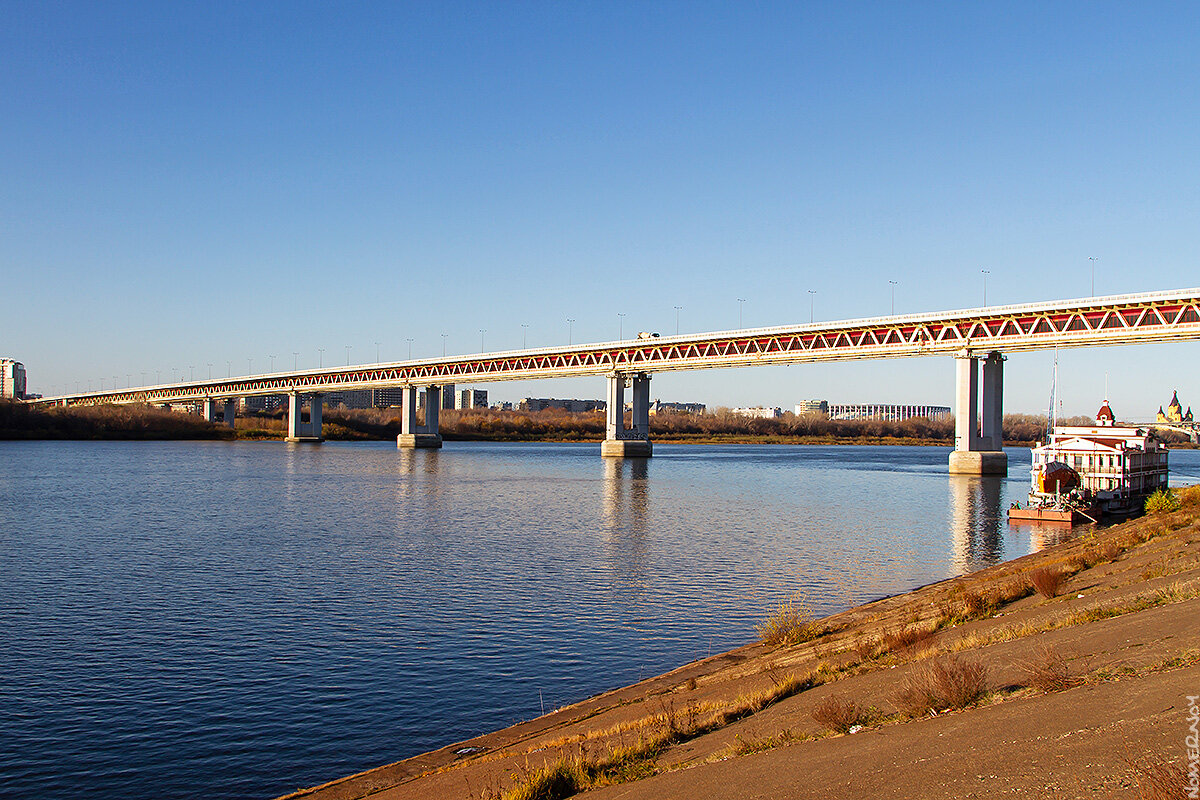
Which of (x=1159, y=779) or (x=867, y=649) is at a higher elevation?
(x=1159, y=779)

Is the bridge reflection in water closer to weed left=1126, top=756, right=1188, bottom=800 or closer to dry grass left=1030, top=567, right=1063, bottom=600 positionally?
dry grass left=1030, top=567, right=1063, bottom=600

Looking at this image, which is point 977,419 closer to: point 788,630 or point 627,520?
point 627,520

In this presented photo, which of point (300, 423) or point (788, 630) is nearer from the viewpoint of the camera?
point (788, 630)

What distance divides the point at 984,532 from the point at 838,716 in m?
36.5

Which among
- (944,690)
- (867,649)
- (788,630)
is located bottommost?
(788,630)

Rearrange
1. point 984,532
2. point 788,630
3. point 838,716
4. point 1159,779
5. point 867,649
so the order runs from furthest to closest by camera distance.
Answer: point 984,532 < point 788,630 < point 867,649 < point 838,716 < point 1159,779

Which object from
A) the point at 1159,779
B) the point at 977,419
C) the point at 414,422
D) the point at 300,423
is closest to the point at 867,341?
the point at 977,419

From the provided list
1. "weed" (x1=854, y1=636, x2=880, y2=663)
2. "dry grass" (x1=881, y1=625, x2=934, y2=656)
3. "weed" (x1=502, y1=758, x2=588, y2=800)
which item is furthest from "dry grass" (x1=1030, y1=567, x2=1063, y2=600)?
"weed" (x1=502, y1=758, x2=588, y2=800)

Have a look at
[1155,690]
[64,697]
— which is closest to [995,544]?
[1155,690]

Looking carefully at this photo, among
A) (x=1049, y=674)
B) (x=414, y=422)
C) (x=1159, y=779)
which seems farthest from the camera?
(x=414, y=422)

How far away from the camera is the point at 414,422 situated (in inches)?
5881

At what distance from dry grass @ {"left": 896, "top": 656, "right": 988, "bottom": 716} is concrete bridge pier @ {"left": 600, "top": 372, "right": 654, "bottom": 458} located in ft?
346

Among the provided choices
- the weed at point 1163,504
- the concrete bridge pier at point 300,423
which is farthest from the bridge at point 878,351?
the weed at point 1163,504

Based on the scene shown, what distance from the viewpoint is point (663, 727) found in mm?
11977
